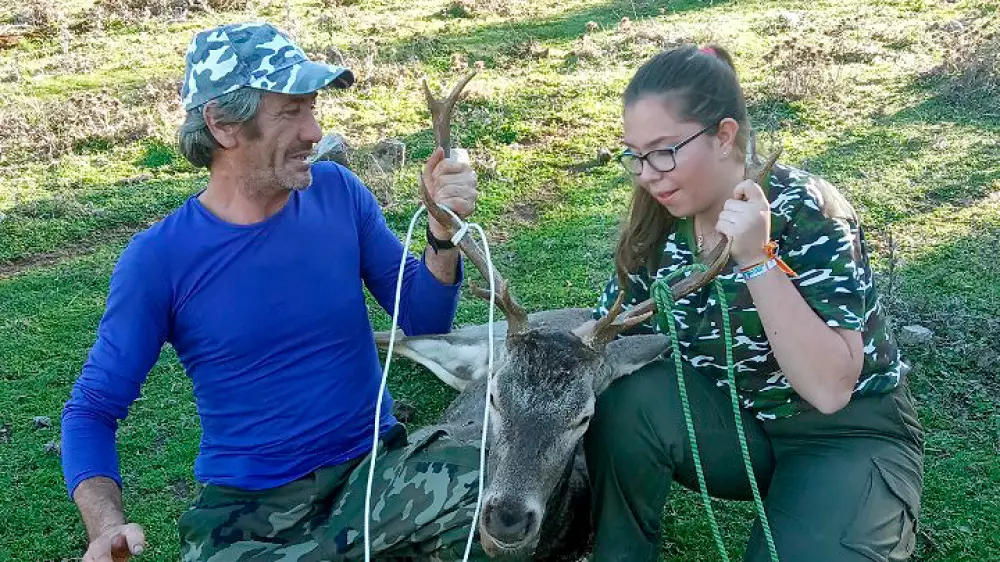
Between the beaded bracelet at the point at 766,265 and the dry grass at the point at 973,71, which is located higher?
the beaded bracelet at the point at 766,265

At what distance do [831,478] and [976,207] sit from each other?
17.2 ft

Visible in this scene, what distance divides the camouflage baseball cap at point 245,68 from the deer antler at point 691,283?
1.67 meters

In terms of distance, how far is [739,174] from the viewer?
161 inches

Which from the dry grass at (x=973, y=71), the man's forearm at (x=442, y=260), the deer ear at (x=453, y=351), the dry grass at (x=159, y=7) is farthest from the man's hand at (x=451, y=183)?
the dry grass at (x=159, y=7)

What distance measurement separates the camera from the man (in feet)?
13.5

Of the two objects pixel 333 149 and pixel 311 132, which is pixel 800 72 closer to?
pixel 333 149

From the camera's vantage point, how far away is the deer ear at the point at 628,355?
4578mm

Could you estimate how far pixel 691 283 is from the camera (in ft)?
13.6

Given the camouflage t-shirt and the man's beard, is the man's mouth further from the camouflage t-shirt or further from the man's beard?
the camouflage t-shirt

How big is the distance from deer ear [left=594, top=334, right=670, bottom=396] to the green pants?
0.19m

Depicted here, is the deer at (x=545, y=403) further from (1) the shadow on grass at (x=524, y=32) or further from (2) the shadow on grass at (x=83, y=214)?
(1) the shadow on grass at (x=524, y=32)

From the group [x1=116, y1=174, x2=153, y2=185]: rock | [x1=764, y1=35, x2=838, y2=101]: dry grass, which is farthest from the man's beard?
[x1=764, y1=35, x2=838, y2=101]: dry grass

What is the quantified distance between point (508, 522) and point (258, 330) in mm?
1399

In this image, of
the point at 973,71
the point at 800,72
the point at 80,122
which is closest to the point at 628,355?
the point at 800,72
